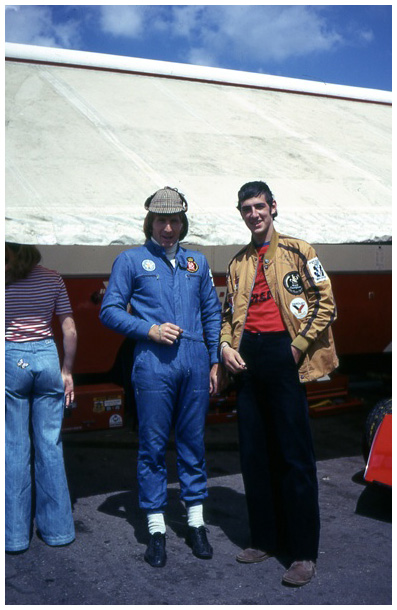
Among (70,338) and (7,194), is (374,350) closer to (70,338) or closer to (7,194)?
(70,338)

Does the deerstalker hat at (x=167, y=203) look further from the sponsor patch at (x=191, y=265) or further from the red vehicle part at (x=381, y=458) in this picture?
the red vehicle part at (x=381, y=458)

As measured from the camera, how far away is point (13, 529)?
3.33m

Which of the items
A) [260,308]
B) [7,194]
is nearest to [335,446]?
[260,308]

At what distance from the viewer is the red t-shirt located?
307 cm

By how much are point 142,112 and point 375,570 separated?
3521 millimetres

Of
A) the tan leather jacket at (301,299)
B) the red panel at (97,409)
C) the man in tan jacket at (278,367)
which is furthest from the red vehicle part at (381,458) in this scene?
the red panel at (97,409)

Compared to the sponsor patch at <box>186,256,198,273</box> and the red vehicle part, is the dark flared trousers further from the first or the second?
the red vehicle part

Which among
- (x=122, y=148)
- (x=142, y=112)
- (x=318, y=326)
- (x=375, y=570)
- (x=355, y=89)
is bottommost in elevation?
(x=375, y=570)

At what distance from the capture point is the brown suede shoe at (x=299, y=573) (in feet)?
9.77

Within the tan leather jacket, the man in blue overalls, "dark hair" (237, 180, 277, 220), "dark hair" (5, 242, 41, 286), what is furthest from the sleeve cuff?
"dark hair" (5, 242, 41, 286)

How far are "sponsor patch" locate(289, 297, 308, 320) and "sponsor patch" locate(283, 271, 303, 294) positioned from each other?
42 millimetres

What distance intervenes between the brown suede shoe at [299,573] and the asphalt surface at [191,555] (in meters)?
0.03

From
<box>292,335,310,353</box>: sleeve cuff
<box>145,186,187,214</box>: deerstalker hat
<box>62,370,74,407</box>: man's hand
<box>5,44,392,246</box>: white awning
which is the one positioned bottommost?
<box>62,370,74,407</box>: man's hand

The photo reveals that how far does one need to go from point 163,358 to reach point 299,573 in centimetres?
122
